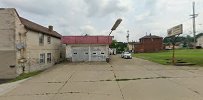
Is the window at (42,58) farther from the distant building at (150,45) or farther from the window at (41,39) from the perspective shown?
the distant building at (150,45)

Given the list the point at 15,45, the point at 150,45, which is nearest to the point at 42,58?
the point at 15,45

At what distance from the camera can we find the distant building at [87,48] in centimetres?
4072

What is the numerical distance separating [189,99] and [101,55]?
29631 millimetres

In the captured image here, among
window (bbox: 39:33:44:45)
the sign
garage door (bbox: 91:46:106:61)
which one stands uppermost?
the sign

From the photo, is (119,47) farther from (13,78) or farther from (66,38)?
(13,78)

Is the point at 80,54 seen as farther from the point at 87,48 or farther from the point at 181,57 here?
the point at 181,57

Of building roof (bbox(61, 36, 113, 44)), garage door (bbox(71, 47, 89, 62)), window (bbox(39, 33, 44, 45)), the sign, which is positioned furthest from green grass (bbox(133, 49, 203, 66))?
window (bbox(39, 33, 44, 45))

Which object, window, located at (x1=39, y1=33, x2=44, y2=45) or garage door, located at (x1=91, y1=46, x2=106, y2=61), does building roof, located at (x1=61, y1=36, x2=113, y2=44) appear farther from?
window, located at (x1=39, y1=33, x2=44, y2=45)

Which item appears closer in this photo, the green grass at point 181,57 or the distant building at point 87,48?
the green grass at point 181,57

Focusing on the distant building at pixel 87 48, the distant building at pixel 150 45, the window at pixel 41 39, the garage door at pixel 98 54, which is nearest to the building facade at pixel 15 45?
the window at pixel 41 39

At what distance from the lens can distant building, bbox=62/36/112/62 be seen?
40719 mm

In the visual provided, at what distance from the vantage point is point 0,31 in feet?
81.1

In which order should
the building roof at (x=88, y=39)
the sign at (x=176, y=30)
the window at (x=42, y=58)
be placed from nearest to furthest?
the window at (x=42, y=58), the sign at (x=176, y=30), the building roof at (x=88, y=39)

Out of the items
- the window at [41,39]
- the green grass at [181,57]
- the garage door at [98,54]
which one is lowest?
the green grass at [181,57]
